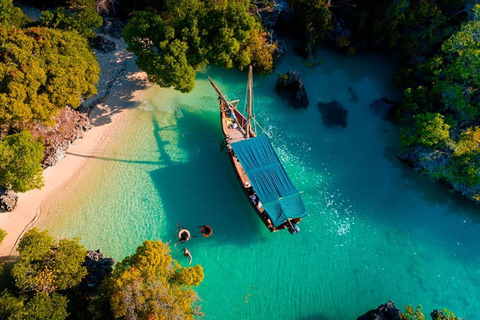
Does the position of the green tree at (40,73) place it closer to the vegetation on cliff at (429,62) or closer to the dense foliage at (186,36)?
the dense foliage at (186,36)

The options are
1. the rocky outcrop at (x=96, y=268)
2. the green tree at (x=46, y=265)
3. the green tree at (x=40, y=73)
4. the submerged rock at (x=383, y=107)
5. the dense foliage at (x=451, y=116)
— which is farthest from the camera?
the submerged rock at (x=383, y=107)

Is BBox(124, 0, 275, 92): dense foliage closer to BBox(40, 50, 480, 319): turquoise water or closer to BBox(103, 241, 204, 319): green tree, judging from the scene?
BBox(40, 50, 480, 319): turquoise water

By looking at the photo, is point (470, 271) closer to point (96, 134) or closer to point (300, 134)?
point (300, 134)

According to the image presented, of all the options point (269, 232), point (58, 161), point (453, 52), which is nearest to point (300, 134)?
point (269, 232)

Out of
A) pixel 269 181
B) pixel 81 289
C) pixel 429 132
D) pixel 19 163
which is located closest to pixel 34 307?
pixel 81 289

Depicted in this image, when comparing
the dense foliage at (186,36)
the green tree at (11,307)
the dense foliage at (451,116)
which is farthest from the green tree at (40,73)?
the dense foliage at (451,116)

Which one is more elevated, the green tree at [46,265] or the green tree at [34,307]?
the green tree at [46,265]
